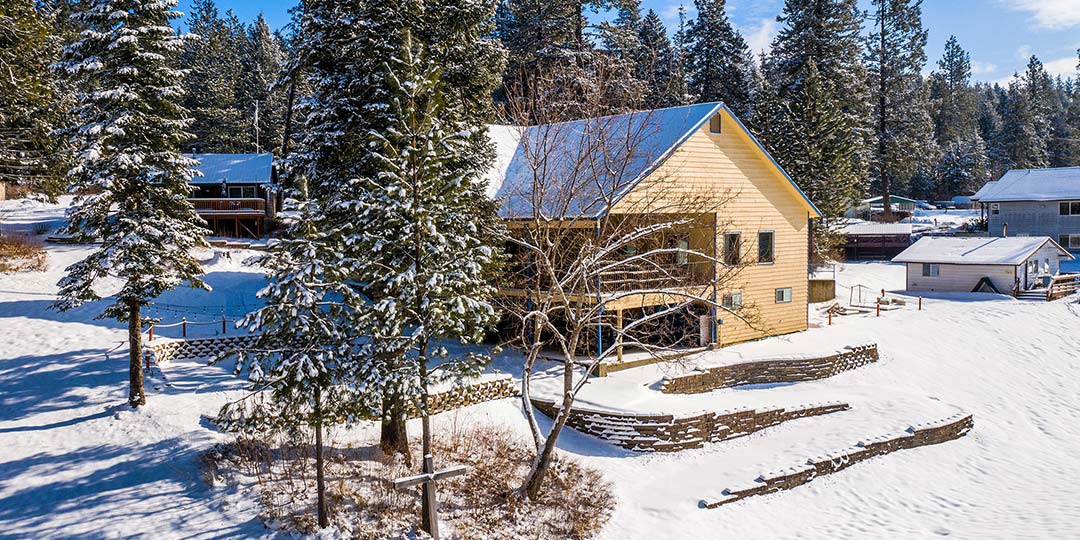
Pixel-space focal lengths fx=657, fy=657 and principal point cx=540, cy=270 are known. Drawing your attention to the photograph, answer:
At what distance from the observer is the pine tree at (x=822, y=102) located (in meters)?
40.4

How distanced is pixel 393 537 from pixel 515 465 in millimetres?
3868

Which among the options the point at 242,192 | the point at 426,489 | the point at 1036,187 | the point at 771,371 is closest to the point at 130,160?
the point at 426,489

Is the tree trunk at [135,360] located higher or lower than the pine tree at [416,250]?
lower

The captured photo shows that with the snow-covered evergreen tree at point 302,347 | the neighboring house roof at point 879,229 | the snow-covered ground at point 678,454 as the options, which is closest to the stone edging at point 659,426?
the snow-covered ground at point 678,454

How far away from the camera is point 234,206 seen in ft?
133

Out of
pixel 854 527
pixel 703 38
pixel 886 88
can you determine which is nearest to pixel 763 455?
pixel 854 527

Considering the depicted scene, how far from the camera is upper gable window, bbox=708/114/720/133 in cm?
2519

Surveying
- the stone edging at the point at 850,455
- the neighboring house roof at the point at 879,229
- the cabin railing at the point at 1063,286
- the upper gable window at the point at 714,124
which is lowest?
the stone edging at the point at 850,455

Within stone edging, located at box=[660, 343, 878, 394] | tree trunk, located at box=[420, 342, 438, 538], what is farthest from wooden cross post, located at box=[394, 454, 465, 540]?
stone edging, located at box=[660, 343, 878, 394]

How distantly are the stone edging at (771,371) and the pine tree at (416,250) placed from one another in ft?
31.2

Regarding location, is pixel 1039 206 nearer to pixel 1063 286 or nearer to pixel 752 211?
pixel 1063 286

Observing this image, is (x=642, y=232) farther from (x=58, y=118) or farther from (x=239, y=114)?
(x=239, y=114)

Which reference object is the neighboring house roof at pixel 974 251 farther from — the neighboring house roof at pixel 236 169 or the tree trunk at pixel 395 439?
the neighboring house roof at pixel 236 169

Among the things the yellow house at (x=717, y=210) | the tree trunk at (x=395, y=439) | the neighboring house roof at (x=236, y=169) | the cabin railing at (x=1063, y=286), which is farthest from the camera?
the neighboring house roof at (x=236, y=169)
